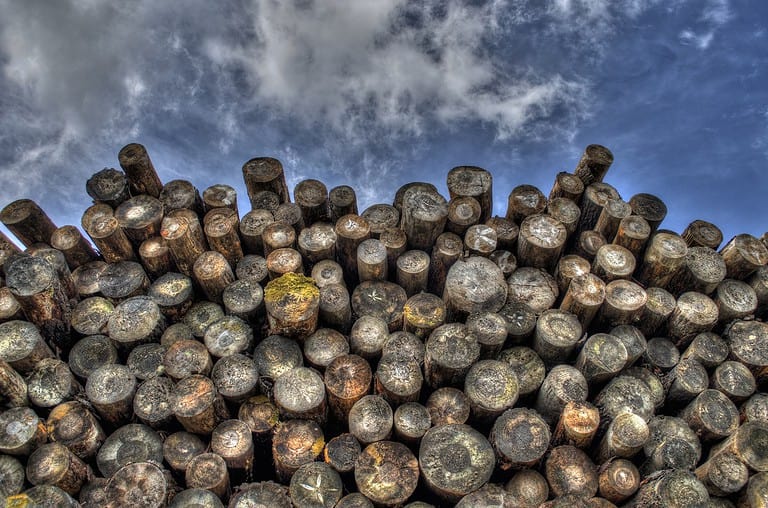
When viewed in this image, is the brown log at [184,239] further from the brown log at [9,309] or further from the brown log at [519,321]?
the brown log at [519,321]

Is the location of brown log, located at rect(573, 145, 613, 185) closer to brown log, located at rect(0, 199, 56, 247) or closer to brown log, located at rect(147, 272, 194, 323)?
brown log, located at rect(147, 272, 194, 323)

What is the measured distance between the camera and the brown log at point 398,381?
17.9ft

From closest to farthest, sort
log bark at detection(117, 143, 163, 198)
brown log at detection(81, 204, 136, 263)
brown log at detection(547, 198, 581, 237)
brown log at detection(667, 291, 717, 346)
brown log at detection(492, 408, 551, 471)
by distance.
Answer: brown log at detection(492, 408, 551, 471)
brown log at detection(667, 291, 717, 346)
brown log at detection(81, 204, 136, 263)
brown log at detection(547, 198, 581, 237)
log bark at detection(117, 143, 163, 198)

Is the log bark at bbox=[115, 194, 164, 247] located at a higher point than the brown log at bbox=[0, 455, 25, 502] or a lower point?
higher

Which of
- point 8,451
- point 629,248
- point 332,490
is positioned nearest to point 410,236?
point 629,248

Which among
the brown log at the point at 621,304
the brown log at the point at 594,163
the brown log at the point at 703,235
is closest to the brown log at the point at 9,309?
the brown log at the point at 621,304

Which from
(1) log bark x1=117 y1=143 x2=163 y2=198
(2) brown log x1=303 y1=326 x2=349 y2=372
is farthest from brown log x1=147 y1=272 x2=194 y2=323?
(2) brown log x1=303 y1=326 x2=349 y2=372

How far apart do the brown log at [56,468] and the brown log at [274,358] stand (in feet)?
6.01

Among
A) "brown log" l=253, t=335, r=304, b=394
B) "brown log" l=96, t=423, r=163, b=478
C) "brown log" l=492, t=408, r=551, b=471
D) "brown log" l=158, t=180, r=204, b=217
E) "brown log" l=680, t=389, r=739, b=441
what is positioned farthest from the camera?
"brown log" l=158, t=180, r=204, b=217

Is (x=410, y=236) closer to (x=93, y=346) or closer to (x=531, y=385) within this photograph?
(x=531, y=385)

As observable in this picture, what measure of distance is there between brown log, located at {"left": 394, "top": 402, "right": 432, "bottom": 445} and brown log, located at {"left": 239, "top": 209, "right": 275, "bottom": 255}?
296cm

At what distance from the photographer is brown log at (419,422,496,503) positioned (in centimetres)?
499

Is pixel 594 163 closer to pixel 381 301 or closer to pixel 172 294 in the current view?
pixel 381 301

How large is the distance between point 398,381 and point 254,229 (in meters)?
2.94
